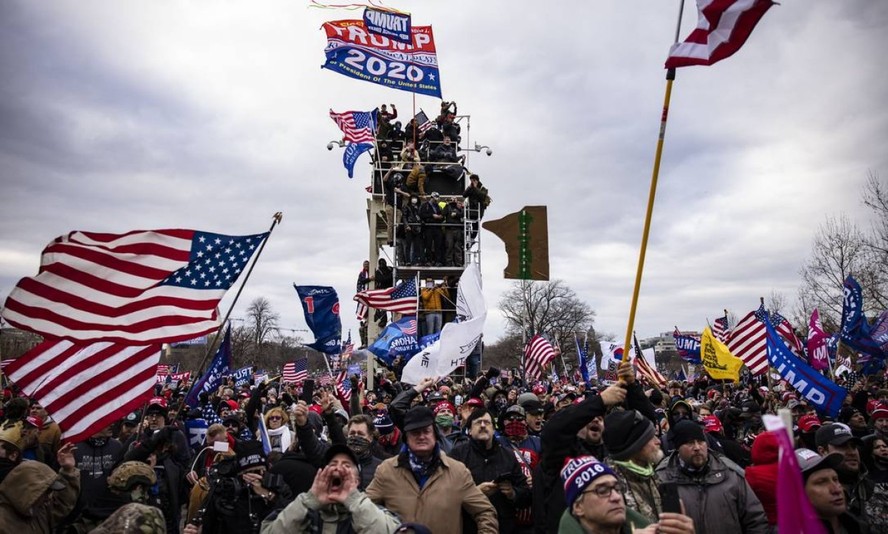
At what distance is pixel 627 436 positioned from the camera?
3896 mm

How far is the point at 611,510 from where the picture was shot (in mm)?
3021

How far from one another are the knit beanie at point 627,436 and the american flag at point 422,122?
73.8ft

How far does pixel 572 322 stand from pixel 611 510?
73226 millimetres

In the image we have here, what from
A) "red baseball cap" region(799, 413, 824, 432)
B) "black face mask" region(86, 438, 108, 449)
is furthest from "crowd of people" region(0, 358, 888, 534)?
"red baseball cap" region(799, 413, 824, 432)

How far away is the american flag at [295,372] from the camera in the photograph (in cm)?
1851

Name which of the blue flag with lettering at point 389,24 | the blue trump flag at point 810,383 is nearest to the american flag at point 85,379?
the blue trump flag at point 810,383

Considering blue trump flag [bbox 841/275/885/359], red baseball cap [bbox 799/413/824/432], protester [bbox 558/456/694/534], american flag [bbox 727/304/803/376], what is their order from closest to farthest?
protester [bbox 558/456/694/534]
red baseball cap [bbox 799/413/824/432]
american flag [bbox 727/304/803/376]
blue trump flag [bbox 841/275/885/359]

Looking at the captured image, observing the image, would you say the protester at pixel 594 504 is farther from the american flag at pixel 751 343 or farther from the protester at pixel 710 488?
the american flag at pixel 751 343

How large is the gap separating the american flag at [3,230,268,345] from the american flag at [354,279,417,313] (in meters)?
8.06

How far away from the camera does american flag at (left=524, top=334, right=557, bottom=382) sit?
48.7 feet

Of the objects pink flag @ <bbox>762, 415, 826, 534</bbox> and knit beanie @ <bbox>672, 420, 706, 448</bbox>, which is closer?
pink flag @ <bbox>762, 415, 826, 534</bbox>

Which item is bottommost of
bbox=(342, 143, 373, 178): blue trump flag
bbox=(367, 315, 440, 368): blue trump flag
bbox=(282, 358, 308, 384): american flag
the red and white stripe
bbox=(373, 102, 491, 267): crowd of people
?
bbox=(282, 358, 308, 384): american flag

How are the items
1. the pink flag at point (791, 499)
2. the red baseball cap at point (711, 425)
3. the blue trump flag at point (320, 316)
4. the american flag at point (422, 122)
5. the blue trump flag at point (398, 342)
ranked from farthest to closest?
1. the american flag at point (422, 122)
2. the blue trump flag at point (320, 316)
3. the blue trump flag at point (398, 342)
4. the red baseball cap at point (711, 425)
5. the pink flag at point (791, 499)

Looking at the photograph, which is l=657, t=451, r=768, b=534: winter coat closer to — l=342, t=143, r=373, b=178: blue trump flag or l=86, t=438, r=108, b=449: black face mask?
l=86, t=438, r=108, b=449: black face mask
